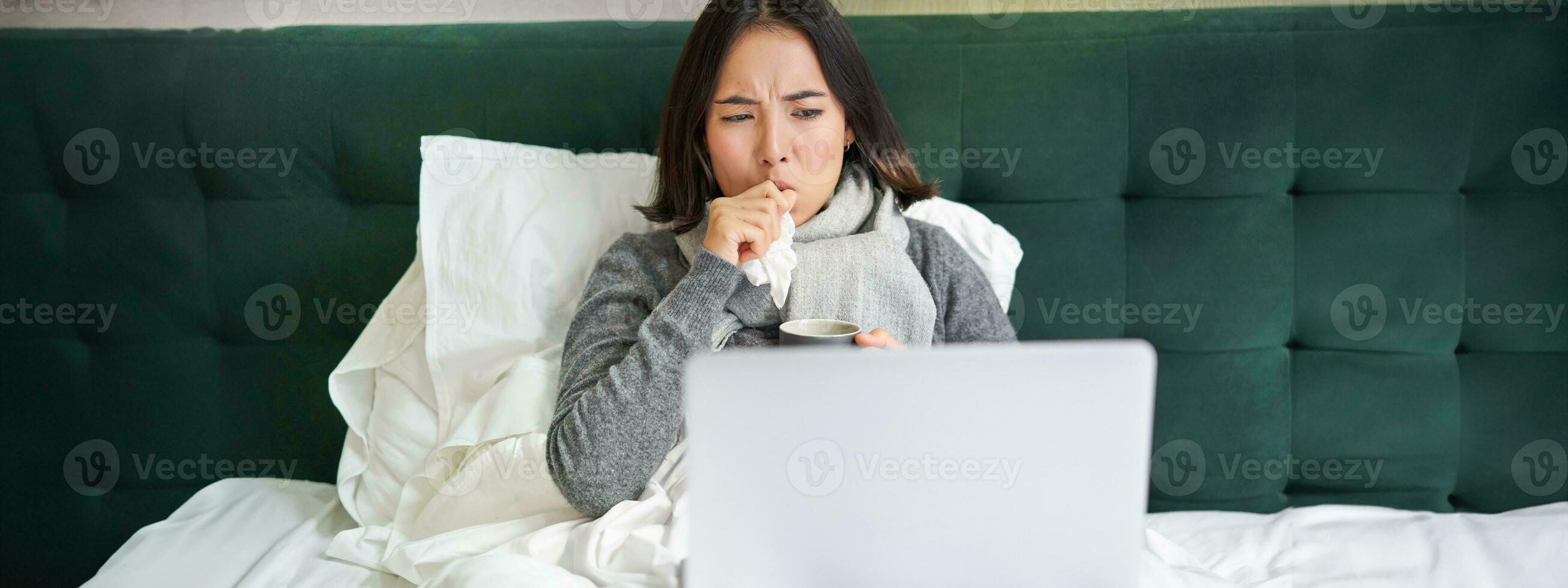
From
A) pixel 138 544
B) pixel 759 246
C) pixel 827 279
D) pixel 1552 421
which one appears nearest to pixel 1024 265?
pixel 827 279

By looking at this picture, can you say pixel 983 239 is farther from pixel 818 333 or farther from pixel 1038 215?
pixel 818 333

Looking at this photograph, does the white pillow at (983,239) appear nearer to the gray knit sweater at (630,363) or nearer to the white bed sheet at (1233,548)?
the gray knit sweater at (630,363)

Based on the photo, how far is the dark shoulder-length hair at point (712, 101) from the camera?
1.18 meters

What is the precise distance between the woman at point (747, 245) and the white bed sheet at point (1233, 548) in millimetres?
362

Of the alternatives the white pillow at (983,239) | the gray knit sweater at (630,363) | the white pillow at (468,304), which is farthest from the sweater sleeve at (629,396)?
the white pillow at (983,239)

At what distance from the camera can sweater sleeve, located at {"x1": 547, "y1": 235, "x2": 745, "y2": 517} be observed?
104 cm

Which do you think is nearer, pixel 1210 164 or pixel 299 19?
pixel 1210 164

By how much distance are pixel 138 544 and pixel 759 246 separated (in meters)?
0.96

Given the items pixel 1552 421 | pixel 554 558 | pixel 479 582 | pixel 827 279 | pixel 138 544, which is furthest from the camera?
pixel 1552 421

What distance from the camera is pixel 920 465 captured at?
24.4 inches

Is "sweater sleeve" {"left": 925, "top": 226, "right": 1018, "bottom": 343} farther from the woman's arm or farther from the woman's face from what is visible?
the woman's face

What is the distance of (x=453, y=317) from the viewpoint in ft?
4.38

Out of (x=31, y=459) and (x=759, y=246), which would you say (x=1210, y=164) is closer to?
(x=759, y=246)

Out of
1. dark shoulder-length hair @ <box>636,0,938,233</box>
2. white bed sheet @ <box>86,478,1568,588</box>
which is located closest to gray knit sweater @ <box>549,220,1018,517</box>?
dark shoulder-length hair @ <box>636,0,938,233</box>
